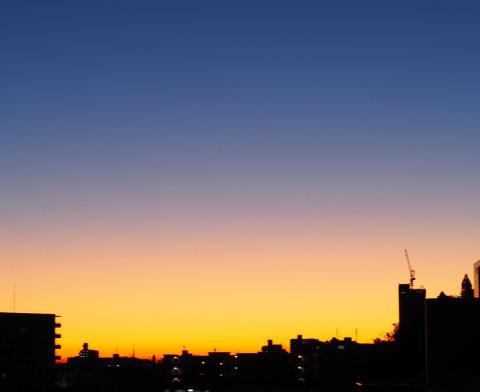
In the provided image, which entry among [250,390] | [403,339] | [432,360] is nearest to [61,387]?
[250,390]

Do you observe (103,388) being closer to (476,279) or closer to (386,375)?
(386,375)

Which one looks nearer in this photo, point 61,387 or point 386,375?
point 386,375

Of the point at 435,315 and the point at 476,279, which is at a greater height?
the point at 476,279

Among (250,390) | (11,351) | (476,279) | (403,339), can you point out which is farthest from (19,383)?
(476,279)

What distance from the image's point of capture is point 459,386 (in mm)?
62000

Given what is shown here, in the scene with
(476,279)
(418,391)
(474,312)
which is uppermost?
(476,279)

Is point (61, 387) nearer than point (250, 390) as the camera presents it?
No

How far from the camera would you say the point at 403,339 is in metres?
149

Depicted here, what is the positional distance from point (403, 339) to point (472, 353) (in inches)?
3455

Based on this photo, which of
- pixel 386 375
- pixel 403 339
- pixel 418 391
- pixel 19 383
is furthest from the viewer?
pixel 19 383

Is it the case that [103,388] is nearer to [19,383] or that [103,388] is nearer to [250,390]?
[19,383]

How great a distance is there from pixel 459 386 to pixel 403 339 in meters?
88.7

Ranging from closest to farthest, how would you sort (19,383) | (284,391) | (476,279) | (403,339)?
(476,279), (403,339), (284,391), (19,383)

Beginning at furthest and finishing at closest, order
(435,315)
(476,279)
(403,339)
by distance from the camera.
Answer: (403,339)
(476,279)
(435,315)
